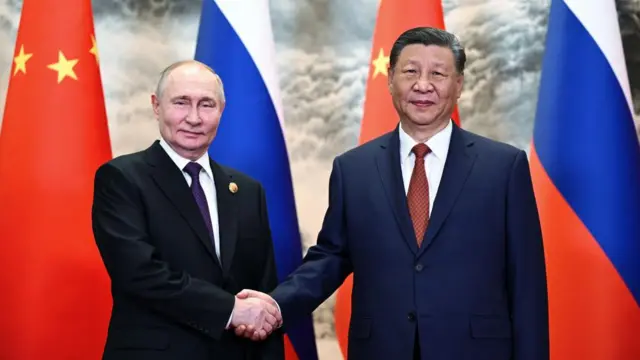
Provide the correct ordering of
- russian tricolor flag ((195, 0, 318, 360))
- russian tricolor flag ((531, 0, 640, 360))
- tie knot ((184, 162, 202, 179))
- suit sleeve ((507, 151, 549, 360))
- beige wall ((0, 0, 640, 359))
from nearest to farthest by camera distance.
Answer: suit sleeve ((507, 151, 549, 360)) → tie knot ((184, 162, 202, 179)) → russian tricolor flag ((531, 0, 640, 360)) → russian tricolor flag ((195, 0, 318, 360)) → beige wall ((0, 0, 640, 359))

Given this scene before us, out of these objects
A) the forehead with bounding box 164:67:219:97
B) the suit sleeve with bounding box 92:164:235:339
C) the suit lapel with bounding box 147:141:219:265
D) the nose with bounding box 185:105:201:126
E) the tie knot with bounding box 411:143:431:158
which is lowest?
the suit sleeve with bounding box 92:164:235:339

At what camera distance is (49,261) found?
104 inches

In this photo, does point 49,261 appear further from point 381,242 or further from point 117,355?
point 381,242

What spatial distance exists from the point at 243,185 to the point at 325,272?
1.10ft

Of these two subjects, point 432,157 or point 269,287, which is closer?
point 432,157

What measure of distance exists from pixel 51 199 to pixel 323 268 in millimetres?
1050

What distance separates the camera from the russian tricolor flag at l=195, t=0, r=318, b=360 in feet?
9.04

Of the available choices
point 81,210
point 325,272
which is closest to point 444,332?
point 325,272

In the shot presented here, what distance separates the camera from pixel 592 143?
8.66ft

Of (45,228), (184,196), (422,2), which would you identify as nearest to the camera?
(184,196)

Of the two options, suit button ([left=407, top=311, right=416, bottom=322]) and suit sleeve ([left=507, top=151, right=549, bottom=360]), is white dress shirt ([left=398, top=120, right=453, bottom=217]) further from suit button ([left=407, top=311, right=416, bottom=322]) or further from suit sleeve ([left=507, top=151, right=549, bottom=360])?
suit button ([left=407, top=311, right=416, bottom=322])

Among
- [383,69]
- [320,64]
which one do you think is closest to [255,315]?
[383,69]

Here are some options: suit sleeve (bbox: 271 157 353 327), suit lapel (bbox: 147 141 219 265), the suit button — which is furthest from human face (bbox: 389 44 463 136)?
suit lapel (bbox: 147 141 219 265)

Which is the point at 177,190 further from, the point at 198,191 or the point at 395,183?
the point at 395,183
